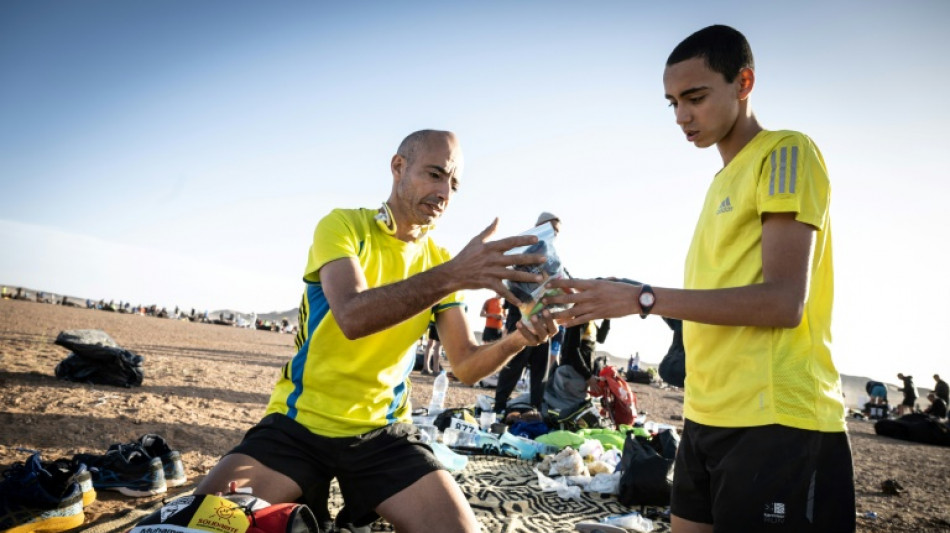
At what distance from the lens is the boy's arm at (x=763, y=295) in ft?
6.29

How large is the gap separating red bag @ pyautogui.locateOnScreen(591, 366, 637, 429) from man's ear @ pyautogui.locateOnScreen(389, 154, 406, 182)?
707cm

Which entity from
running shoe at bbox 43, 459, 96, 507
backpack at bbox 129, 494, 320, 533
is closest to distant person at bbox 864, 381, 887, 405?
backpack at bbox 129, 494, 320, 533

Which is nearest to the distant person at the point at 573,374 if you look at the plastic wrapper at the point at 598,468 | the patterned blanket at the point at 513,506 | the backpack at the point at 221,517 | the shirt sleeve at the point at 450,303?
the plastic wrapper at the point at 598,468

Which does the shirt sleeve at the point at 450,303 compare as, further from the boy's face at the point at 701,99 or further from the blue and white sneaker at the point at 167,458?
the blue and white sneaker at the point at 167,458

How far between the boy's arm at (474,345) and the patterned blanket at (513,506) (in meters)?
1.65

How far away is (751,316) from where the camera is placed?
1943 millimetres

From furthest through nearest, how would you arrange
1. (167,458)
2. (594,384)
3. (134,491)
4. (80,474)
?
(594,384)
(167,458)
(134,491)
(80,474)

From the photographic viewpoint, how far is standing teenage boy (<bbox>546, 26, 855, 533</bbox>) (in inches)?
75.9

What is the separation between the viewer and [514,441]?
6547 mm

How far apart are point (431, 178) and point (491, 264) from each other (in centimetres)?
105

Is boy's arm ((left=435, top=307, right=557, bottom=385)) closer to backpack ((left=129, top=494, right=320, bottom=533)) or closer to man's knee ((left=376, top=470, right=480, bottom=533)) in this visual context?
man's knee ((left=376, top=470, right=480, bottom=533))

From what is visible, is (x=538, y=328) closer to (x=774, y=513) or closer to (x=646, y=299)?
(x=646, y=299)

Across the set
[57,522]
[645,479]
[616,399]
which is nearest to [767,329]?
[645,479]

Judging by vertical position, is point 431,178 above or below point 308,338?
above
